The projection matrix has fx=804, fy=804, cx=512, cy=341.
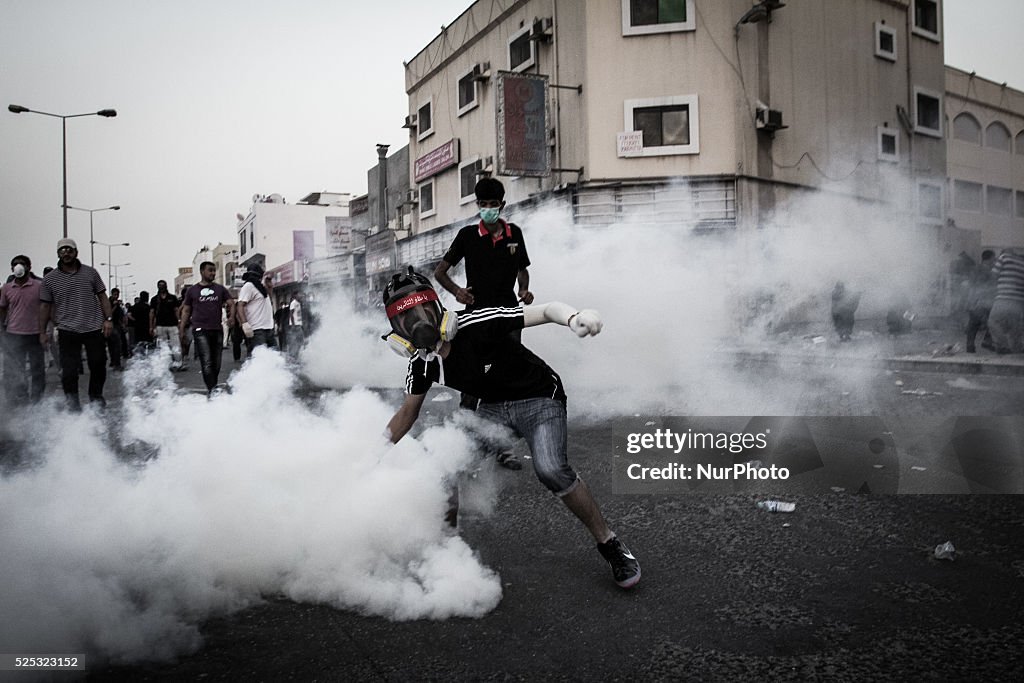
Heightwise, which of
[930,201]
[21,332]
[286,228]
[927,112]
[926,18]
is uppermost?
[286,228]

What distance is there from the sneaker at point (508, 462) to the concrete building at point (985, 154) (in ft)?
76.9

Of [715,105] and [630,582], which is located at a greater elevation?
[715,105]

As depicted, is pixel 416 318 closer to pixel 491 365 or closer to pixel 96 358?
pixel 491 365

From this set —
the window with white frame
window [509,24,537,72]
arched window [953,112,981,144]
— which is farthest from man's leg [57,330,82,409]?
arched window [953,112,981,144]

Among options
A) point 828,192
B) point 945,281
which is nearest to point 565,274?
point 945,281

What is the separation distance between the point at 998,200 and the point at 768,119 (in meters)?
13.3

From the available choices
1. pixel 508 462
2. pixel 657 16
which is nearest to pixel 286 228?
pixel 657 16

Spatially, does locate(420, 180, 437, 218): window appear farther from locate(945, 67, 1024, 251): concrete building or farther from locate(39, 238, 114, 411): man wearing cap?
locate(39, 238, 114, 411): man wearing cap

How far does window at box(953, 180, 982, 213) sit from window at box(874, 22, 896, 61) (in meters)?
6.83

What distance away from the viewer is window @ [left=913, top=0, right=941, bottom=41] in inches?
840

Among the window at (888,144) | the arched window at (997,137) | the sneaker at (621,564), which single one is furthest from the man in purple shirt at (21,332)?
the arched window at (997,137)

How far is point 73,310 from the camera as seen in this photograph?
753 cm

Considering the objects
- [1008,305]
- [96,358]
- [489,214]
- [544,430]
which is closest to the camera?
[544,430]

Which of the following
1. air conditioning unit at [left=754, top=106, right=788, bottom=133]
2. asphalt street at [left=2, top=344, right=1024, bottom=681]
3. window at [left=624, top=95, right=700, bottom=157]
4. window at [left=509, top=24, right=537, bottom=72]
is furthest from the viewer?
window at [left=509, top=24, right=537, bottom=72]
